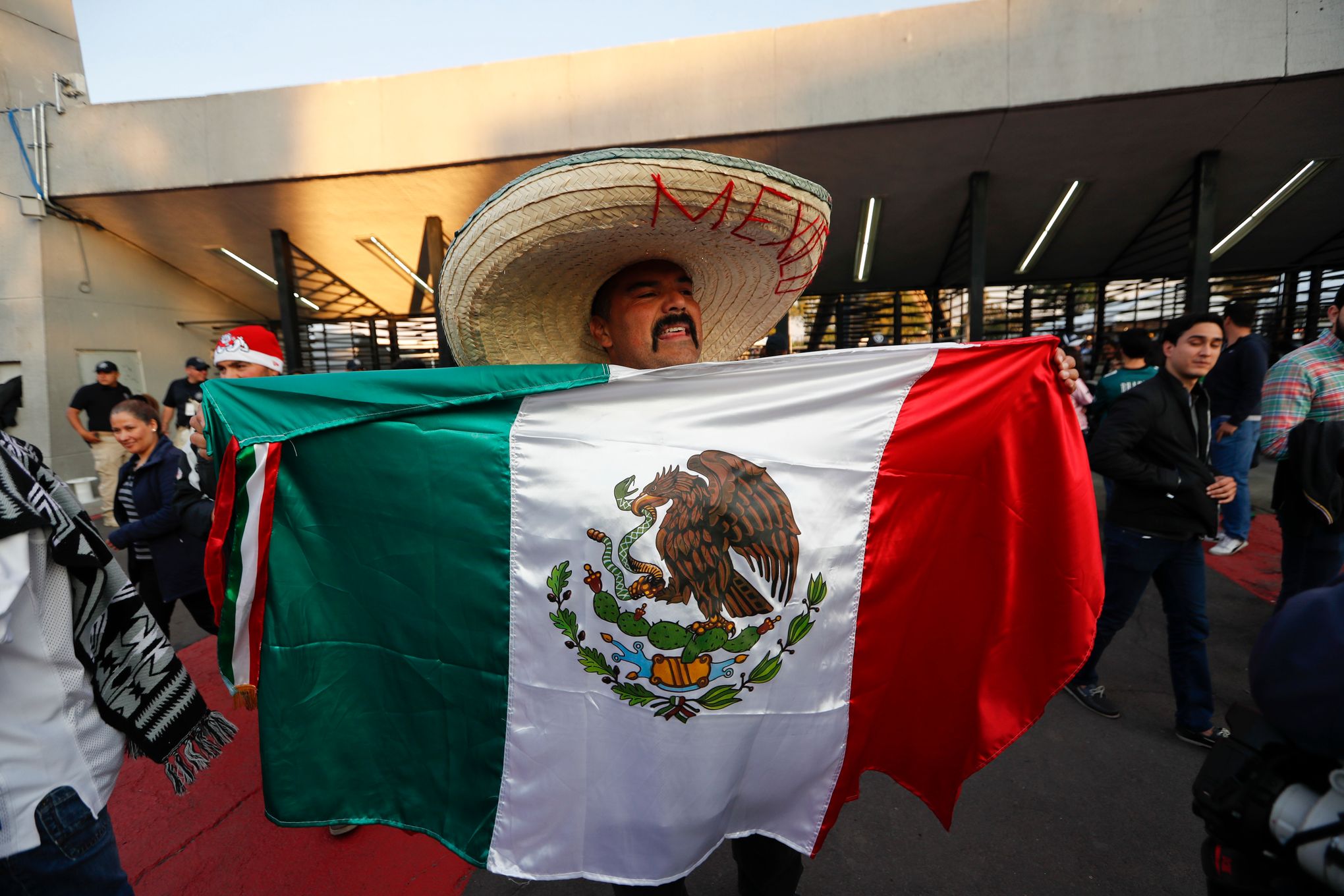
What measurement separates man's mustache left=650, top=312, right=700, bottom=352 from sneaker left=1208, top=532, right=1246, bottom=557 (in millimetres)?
5516

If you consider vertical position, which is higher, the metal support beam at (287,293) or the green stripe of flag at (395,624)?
the metal support beam at (287,293)

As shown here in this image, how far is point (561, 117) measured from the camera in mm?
7004

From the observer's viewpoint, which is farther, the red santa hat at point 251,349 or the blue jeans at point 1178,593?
the red santa hat at point 251,349

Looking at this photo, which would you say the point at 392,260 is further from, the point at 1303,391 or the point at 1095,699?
the point at 1303,391

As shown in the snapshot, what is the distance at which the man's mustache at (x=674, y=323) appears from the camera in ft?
6.38

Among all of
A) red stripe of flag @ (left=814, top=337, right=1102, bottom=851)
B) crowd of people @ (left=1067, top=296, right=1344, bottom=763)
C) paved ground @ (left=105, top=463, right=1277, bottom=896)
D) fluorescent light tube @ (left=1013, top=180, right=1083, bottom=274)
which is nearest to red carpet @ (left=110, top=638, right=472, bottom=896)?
paved ground @ (left=105, top=463, right=1277, bottom=896)

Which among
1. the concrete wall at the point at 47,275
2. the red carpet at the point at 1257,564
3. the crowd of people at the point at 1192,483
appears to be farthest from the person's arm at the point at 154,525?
the concrete wall at the point at 47,275

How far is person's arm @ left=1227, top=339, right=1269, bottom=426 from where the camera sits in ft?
15.6

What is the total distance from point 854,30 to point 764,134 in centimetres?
129

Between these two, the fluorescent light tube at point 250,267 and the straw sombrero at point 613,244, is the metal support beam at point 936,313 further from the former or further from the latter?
the fluorescent light tube at point 250,267

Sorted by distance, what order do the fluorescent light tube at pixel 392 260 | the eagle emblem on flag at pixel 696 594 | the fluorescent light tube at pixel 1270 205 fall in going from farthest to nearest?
the fluorescent light tube at pixel 392 260 < the fluorescent light tube at pixel 1270 205 < the eagle emblem on flag at pixel 696 594

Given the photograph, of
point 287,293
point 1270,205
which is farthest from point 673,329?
point 1270,205

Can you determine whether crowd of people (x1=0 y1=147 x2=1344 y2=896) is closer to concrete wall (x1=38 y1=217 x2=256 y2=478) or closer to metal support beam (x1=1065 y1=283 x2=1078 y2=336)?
concrete wall (x1=38 y1=217 x2=256 y2=478)

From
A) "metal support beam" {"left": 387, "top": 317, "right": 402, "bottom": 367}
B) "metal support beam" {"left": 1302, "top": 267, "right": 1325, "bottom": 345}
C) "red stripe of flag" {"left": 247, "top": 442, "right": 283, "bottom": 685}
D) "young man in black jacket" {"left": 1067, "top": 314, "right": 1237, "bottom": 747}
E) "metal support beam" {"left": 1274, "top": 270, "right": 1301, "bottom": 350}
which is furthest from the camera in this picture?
"metal support beam" {"left": 387, "top": 317, "right": 402, "bottom": 367}
